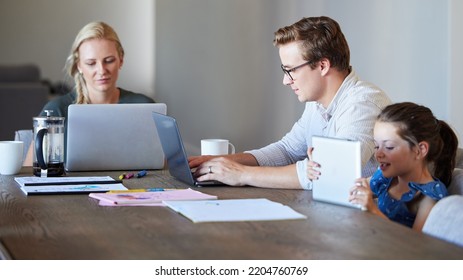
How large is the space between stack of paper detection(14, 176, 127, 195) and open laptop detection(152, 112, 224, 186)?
0.62ft

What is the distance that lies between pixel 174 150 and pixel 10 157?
2.07ft

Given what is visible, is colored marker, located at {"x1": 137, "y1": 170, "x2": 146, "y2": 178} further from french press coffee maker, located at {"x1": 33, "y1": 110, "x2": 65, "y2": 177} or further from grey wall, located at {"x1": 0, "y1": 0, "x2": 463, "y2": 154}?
grey wall, located at {"x1": 0, "y1": 0, "x2": 463, "y2": 154}

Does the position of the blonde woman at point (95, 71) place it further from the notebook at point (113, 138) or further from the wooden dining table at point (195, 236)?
the wooden dining table at point (195, 236)

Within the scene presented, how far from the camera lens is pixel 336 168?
2.04m

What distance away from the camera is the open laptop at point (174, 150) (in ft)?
8.12

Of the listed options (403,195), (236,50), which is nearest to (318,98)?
(403,195)

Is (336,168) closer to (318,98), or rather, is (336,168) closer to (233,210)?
(233,210)

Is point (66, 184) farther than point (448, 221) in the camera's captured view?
Yes

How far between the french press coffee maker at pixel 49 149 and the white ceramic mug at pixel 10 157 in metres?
0.08

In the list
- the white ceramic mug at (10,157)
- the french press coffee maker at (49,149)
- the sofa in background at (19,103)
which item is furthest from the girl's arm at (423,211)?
the sofa in background at (19,103)

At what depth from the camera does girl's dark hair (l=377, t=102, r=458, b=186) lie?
7.06 feet

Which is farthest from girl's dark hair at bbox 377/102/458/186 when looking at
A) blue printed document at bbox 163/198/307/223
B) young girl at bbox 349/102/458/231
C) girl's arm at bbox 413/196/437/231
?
blue printed document at bbox 163/198/307/223

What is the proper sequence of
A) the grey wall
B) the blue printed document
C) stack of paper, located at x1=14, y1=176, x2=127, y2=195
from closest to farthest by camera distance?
the blue printed document, stack of paper, located at x1=14, y1=176, x2=127, y2=195, the grey wall
